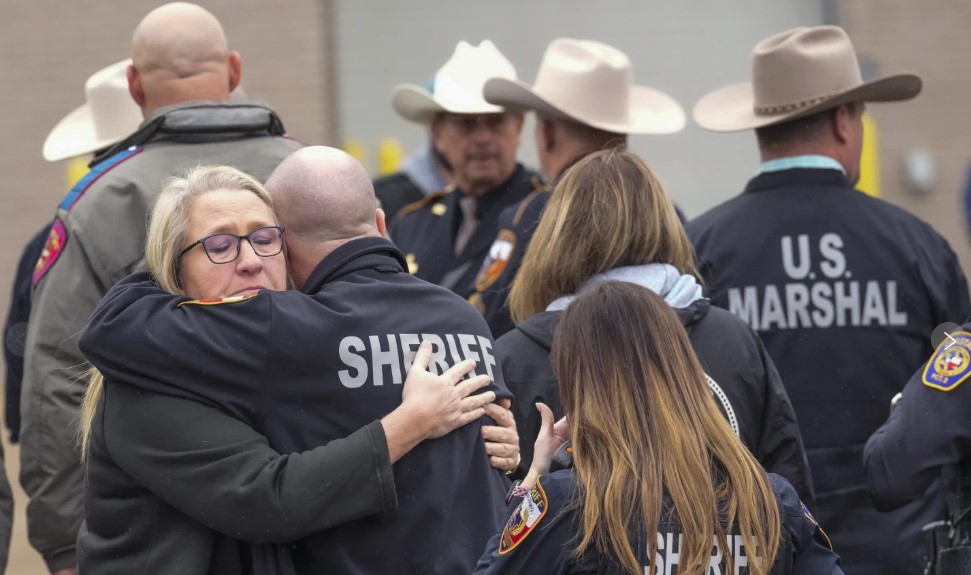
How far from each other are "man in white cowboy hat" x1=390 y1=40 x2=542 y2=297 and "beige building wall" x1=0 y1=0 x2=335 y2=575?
609 centimetres

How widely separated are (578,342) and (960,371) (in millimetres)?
1363

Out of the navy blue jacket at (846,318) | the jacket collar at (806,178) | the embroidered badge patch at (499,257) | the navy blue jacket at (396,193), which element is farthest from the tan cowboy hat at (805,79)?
the navy blue jacket at (396,193)

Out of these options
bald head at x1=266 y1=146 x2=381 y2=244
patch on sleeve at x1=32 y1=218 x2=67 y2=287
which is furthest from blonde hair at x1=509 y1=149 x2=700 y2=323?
patch on sleeve at x1=32 y1=218 x2=67 y2=287

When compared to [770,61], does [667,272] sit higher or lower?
lower

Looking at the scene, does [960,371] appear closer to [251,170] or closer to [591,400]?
[591,400]

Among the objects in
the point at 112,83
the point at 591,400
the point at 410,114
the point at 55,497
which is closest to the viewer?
the point at 591,400

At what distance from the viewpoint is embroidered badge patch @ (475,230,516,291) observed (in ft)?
14.8

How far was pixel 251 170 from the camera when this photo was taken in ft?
12.9

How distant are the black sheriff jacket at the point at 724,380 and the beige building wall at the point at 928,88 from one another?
847cm

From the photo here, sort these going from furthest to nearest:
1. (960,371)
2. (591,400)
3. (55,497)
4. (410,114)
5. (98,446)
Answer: (410,114) → (55,497) → (960,371) → (98,446) → (591,400)

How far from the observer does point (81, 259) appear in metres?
3.86

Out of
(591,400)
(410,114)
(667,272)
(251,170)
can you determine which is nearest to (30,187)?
(410,114)

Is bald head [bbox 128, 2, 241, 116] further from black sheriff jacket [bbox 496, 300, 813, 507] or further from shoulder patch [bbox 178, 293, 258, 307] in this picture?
shoulder patch [bbox 178, 293, 258, 307]

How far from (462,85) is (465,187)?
19.1 inches
